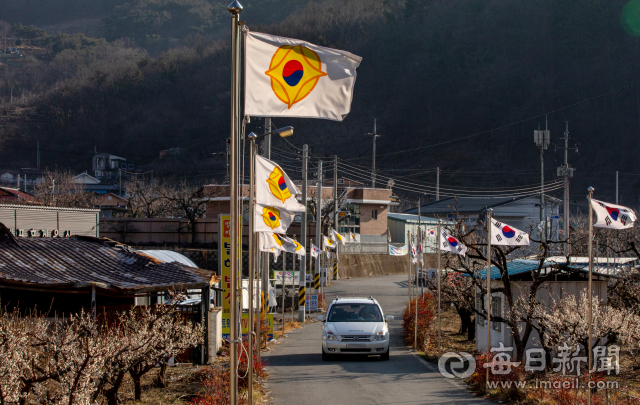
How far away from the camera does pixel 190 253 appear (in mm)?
44156

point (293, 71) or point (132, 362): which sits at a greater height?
point (293, 71)

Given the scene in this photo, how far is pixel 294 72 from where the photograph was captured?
24.3 feet

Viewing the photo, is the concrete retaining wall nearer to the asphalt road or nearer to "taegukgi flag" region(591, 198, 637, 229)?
the asphalt road

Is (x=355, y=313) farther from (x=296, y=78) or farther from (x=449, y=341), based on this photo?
(x=296, y=78)

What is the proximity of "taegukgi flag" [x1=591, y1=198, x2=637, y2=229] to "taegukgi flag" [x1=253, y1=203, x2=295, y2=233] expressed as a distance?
5866mm

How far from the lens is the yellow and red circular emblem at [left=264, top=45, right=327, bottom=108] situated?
289 inches

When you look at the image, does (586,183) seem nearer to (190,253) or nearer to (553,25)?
(553,25)

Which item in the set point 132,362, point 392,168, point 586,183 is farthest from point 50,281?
point 392,168

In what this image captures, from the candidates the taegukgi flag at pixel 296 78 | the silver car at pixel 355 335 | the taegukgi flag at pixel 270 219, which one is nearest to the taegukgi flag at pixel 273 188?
the taegukgi flag at pixel 270 219

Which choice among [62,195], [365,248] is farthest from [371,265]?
[62,195]

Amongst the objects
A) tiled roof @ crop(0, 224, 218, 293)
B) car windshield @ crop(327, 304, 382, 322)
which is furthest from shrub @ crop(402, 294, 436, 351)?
tiled roof @ crop(0, 224, 218, 293)

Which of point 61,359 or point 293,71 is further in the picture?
point 61,359

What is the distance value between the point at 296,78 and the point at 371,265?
152ft

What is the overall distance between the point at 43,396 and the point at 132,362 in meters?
2.18
